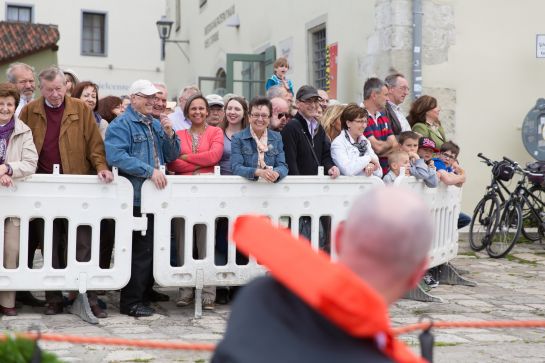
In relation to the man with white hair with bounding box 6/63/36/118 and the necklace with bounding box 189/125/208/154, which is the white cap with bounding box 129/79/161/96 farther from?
the man with white hair with bounding box 6/63/36/118

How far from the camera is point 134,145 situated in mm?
7609

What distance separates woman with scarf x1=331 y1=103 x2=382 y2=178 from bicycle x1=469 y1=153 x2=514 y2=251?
3297 millimetres

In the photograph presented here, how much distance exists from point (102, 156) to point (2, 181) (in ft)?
2.77

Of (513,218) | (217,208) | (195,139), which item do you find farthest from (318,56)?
(217,208)

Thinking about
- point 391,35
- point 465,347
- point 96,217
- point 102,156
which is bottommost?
point 465,347

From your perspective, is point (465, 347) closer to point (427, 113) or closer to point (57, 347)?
point (57, 347)

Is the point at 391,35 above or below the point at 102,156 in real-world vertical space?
above

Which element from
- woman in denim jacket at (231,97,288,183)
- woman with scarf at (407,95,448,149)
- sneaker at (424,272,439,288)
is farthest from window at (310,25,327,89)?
woman in denim jacket at (231,97,288,183)

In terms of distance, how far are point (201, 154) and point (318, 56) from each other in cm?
937

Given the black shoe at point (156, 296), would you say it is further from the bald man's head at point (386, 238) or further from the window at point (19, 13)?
the window at point (19, 13)

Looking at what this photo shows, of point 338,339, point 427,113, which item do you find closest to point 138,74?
point 427,113

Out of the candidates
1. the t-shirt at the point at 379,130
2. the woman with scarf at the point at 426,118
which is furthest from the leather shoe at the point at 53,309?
the woman with scarf at the point at 426,118

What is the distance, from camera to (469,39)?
13766mm

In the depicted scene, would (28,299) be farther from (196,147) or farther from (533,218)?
(533,218)
